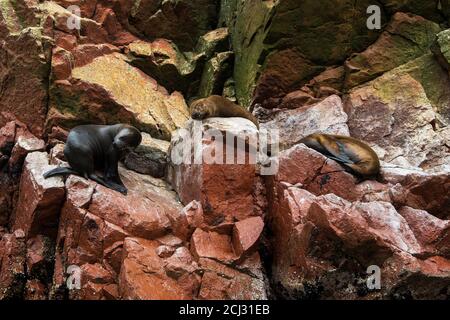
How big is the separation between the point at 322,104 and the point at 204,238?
397 cm

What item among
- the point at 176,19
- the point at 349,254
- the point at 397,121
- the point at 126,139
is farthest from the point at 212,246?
the point at 176,19

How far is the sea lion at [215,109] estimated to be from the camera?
796cm

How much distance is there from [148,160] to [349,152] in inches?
117

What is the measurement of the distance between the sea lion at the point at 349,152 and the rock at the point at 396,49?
81.5 inches

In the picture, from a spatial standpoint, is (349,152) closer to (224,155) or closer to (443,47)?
(224,155)

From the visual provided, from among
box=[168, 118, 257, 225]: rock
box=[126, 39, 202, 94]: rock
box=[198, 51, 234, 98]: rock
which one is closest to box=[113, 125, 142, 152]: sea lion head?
box=[168, 118, 257, 225]: rock

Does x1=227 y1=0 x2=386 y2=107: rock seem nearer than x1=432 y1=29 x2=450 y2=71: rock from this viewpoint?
No

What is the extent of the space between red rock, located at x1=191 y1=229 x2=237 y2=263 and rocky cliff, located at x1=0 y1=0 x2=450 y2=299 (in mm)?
19

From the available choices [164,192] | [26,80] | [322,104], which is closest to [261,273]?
[164,192]

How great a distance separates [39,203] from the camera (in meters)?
6.56

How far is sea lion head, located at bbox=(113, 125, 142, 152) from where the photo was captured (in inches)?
293

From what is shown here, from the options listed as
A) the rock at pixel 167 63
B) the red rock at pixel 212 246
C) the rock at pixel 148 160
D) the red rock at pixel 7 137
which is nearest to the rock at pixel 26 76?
the red rock at pixel 7 137

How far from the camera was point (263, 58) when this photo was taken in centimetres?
955

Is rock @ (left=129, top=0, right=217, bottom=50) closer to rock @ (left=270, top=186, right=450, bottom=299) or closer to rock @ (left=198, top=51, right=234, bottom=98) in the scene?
rock @ (left=198, top=51, right=234, bottom=98)
